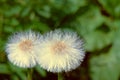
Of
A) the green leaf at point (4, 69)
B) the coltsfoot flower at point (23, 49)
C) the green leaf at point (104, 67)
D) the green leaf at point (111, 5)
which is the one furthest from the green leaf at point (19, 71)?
the green leaf at point (111, 5)

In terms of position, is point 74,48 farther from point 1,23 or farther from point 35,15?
point 35,15

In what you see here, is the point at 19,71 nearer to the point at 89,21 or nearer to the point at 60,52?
the point at 60,52

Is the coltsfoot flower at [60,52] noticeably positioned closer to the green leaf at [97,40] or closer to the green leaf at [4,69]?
the green leaf at [4,69]

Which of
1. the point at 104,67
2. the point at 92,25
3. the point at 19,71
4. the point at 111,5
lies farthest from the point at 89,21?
the point at 19,71

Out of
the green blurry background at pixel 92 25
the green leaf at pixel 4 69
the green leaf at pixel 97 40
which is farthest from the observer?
the green leaf at pixel 97 40

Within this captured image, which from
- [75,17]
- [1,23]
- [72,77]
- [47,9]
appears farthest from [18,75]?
[75,17]
